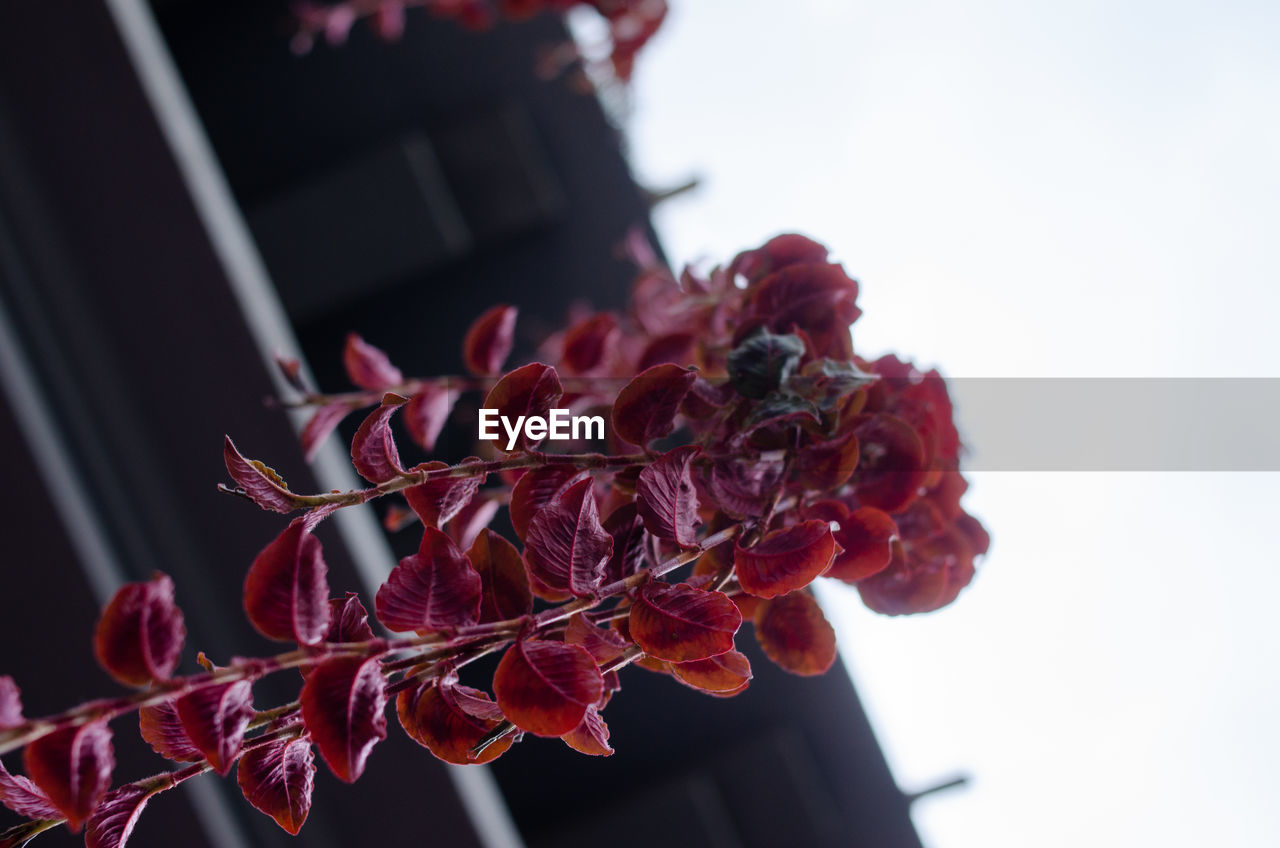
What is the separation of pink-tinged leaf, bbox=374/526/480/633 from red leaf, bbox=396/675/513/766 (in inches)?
1.8

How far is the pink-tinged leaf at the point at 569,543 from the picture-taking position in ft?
1.22

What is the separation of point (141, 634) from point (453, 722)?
6.2 inches

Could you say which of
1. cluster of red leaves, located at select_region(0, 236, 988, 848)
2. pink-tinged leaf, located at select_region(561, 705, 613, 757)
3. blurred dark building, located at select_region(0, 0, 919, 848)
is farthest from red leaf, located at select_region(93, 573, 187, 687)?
blurred dark building, located at select_region(0, 0, 919, 848)

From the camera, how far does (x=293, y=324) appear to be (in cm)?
171

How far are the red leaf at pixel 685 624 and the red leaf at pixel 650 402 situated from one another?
0.10 metres

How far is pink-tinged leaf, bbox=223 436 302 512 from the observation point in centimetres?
33

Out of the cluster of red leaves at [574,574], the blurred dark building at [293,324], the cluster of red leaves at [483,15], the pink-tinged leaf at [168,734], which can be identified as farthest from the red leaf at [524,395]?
the cluster of red leaves at [483,15]

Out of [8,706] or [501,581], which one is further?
[501,581]

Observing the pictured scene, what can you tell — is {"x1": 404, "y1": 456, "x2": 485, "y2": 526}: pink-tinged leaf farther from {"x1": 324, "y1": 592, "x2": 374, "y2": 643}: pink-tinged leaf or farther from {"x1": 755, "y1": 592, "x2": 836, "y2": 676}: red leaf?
{"x1": 755, "y1": 592, "x2": 836, "y2": 676}: red leaf

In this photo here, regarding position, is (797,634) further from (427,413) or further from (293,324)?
(293,324)

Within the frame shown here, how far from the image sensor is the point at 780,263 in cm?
54

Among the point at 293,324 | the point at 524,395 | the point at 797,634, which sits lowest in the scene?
the point at 797,634

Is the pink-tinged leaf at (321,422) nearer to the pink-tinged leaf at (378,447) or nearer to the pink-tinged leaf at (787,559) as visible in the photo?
the pink-tinged leaf at (378,447)

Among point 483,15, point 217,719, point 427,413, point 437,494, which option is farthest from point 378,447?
point 483,15
